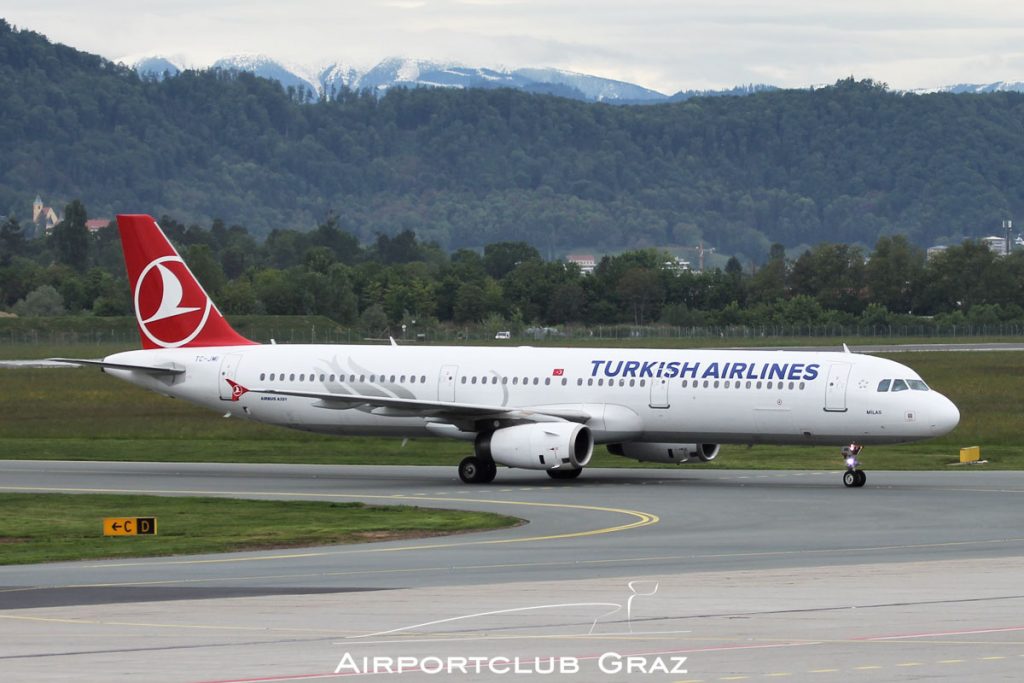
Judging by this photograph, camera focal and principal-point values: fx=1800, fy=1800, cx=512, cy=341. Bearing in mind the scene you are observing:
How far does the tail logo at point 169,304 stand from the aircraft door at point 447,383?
836 cm

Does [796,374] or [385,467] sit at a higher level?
[796,374]

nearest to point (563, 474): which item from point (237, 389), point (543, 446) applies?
point (543, 446)

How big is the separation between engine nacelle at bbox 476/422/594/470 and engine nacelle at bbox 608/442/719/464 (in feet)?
8.21

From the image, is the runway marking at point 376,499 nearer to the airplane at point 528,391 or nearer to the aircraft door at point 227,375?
the airplane at point 528,391

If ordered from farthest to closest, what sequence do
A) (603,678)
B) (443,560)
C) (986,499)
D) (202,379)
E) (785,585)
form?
(202,379) < (986,499) < (443,560) < (785,585) < (603,678)

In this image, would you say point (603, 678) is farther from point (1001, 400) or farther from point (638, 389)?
point (1001, 400)

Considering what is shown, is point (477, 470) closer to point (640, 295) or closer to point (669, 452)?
point (669, 452)

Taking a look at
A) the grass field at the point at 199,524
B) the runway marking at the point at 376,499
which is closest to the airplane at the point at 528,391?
the runway marking at the point at 376,499

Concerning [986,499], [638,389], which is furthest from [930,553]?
[638,389]

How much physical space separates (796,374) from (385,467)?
1374cm

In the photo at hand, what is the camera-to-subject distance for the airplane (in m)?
45.7

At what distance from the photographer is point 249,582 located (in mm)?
26844

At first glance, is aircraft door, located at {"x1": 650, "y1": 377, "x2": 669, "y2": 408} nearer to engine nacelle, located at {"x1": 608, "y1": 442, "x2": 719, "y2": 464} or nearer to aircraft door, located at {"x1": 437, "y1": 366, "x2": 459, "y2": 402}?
engine nacelle, located at {"x1": 608, "y1": 442, "x2": 719, "y2": 464}
